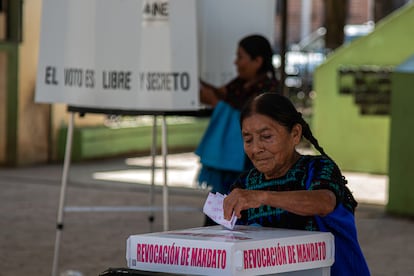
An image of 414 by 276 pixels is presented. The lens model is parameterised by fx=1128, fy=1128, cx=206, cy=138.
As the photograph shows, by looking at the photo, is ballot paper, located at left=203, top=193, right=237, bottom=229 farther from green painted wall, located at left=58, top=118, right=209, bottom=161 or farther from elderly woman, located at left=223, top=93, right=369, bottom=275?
green painted wall, located at left=58, top=118, right=209, bottom=161

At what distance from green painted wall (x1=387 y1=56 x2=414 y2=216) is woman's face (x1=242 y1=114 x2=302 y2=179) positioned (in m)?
6.61

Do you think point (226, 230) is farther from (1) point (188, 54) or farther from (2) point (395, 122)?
(2) point (395, 122)

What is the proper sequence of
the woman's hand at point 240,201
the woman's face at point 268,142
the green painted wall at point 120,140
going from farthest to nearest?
the green painted wall at point 120,140 < the woman's face at point 268,142 < the woman's hand at point 240,201

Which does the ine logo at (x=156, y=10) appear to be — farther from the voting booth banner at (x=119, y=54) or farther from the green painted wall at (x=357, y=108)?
the green painted wall at (x=357, y=108)

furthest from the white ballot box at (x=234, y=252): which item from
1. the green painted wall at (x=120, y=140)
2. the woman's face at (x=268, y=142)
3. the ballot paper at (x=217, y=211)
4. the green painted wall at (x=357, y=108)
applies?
the green painted wall at (x=120, y=140)

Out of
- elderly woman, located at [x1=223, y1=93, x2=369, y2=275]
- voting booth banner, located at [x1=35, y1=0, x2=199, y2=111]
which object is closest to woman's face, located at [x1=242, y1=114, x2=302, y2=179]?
elderly woman, located at [x1=223, y1=93, x2=369, y2=275]

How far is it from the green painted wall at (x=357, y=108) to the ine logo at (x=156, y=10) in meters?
7.59

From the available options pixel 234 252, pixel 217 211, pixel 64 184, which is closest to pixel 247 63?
pixel 64 184

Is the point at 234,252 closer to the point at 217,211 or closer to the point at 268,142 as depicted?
the point at 217,211

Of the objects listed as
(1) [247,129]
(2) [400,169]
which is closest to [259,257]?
(1) [247,129]

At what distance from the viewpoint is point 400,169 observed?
33.1 ft

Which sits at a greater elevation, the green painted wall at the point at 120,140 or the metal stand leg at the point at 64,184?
the metal stand leg at the point at 64,184

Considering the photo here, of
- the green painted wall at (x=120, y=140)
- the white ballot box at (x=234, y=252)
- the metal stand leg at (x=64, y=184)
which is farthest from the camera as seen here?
the green painted wall at (x=120, y=140)

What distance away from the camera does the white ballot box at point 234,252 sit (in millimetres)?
3021
